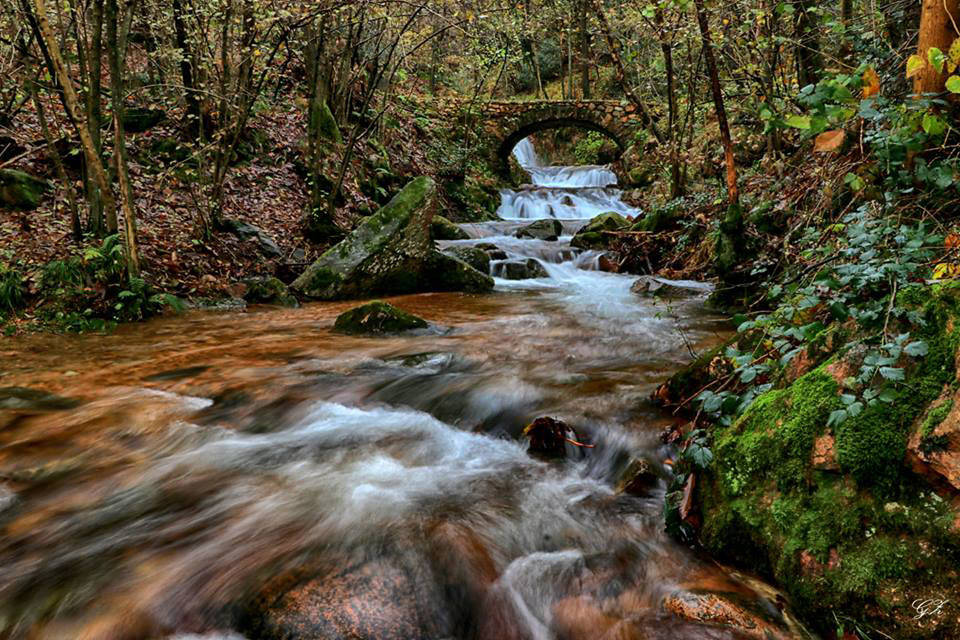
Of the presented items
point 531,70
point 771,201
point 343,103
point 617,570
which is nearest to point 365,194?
point 343,103

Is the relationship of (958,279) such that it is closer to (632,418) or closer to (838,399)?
(838,399)

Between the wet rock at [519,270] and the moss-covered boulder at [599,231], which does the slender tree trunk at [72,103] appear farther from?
the moss-covered boulder at [599,231]

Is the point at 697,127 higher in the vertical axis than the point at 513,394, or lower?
higher

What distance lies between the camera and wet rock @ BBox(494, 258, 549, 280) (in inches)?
428

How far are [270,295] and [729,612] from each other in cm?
772

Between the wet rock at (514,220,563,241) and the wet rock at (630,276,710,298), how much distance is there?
4.91m

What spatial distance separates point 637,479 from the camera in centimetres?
286

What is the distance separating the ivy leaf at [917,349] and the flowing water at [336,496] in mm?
961

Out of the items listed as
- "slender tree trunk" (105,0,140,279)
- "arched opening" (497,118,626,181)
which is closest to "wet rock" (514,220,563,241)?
"arched opening" (497,118,626,181)

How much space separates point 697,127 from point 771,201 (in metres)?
7.84

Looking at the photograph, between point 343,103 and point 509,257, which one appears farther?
point 343,103

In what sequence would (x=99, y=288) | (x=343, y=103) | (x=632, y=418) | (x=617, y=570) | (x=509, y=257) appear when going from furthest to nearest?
(x=343, y=103) → (x=509, y=257) → (x=99, y=288) → (x=632, y=418) → (x=617, y=570)

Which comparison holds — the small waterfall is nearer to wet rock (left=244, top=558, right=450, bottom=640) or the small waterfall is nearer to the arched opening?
the arched opening

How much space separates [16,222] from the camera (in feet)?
24.5
